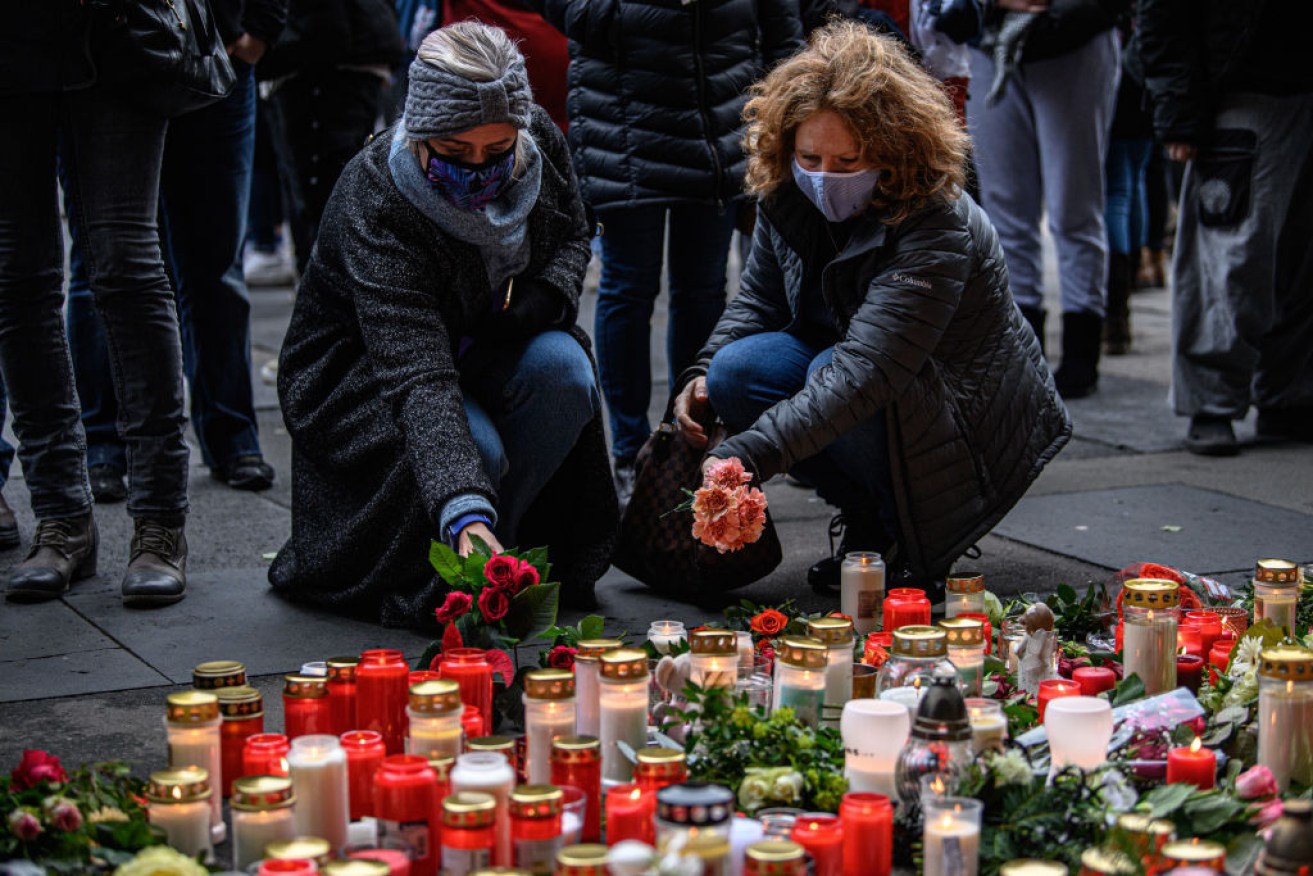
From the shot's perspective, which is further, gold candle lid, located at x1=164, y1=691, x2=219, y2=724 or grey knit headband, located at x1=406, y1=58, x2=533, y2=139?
grey knit headband, located at x1=406, y1=58, x2=533, y2=139

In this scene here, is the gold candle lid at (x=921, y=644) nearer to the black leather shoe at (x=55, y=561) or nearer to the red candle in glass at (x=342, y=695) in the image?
the red candle in glass at (x=342, y=695)

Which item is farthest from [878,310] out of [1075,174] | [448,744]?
[1075,174]

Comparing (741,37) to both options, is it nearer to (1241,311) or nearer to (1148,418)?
(1241,311)

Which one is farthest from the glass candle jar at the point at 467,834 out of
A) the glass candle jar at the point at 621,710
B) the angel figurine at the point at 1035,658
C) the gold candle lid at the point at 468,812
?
the angel figurine at the point at 1035,658

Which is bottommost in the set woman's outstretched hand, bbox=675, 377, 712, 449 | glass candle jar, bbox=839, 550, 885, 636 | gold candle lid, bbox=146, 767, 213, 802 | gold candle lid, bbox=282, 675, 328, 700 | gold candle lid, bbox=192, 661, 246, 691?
glass candle jar, bbox=839, 550, 885, 636

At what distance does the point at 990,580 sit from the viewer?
420cm

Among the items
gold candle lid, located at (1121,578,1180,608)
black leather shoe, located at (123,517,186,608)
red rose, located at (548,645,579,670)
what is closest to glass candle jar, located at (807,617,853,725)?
red rose, located at (548,645,579,670)

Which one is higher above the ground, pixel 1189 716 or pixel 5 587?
pixel 1189 716

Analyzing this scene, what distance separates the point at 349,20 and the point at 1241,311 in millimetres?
3067

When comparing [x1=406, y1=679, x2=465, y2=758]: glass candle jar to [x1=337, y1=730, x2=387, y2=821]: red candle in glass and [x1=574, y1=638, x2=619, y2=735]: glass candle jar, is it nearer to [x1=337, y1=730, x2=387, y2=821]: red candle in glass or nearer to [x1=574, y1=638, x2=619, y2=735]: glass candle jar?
[x1=337, y1=730, x2=387, y2=821]: red candle in glass

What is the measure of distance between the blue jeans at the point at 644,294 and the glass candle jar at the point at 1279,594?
1.93 meters

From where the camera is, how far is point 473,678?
9.45 feet

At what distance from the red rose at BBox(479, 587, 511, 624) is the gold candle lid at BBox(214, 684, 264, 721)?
45 cm

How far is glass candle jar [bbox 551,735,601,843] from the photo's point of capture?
2498 millimetres
